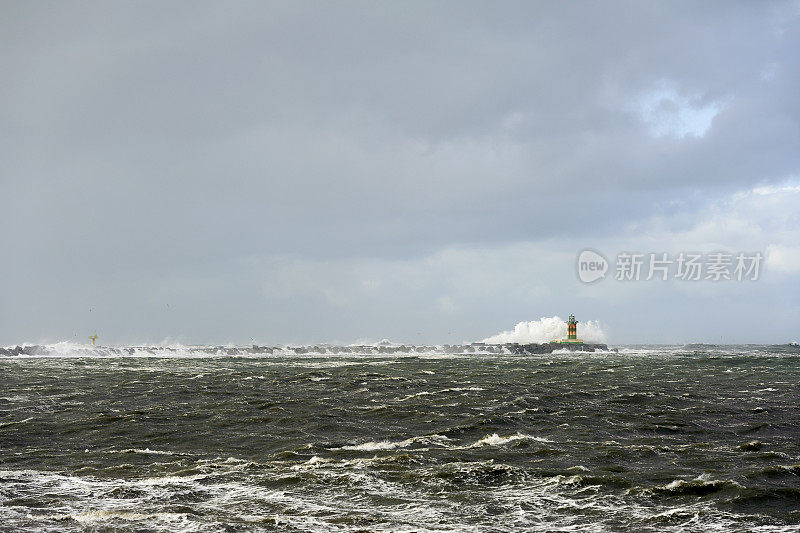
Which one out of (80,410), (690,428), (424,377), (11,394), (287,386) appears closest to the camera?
(690,428)

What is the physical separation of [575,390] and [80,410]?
2535 cm

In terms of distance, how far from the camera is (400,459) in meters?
18.5

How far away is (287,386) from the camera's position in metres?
38.2

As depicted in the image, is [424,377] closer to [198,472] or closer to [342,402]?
[342,402]

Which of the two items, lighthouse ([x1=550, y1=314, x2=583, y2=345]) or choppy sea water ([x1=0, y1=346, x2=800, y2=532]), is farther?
lighthouse ([x1=550, y1=314, x2=583, y2=345])

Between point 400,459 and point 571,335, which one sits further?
point 571,335

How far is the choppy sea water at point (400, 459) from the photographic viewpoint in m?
13.2

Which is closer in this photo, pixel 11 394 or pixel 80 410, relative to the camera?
pixel 80 410

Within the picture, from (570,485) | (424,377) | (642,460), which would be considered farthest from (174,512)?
(424,377)

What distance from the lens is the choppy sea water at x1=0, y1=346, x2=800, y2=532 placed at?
1323 centimetres

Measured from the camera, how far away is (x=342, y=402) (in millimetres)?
30375

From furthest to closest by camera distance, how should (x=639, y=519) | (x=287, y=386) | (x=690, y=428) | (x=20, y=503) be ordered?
(x=287, y=386), (x=690, y=428), (x=20, y=503), (x=639, y=519)

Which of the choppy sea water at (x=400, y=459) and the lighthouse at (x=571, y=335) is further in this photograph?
the lighthouse at (x=571, y=335)

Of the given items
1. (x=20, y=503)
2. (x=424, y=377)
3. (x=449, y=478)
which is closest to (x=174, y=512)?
(x=20, y=503)
